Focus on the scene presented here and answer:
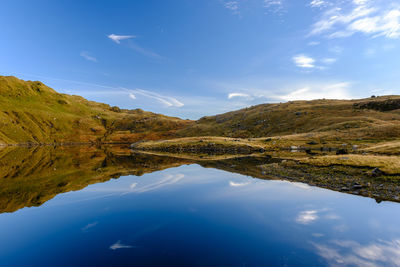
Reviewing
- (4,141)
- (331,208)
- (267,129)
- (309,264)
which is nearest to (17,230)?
(309,264)

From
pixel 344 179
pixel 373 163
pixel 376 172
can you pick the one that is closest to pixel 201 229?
pixel 344 179

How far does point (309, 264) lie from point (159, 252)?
32.7 feet

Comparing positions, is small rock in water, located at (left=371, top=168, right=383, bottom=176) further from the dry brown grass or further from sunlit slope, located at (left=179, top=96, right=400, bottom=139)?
sunlit slope, located at (left=179, top=96, right=400, bottom=139)

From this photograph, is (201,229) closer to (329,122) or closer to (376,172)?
(376,172)

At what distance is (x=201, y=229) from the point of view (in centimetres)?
1830

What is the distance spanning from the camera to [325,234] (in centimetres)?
1730

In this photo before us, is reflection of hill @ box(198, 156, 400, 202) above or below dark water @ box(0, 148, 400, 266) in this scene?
below

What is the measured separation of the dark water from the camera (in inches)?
555

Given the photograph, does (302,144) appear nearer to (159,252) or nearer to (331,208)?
(331,208)

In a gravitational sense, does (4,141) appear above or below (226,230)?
above

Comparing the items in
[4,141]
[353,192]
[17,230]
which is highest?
[4,141]

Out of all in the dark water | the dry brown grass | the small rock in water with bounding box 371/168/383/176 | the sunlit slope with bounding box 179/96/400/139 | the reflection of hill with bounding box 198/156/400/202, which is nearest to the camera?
the dark water

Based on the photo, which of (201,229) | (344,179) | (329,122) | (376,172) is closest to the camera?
(201,229)

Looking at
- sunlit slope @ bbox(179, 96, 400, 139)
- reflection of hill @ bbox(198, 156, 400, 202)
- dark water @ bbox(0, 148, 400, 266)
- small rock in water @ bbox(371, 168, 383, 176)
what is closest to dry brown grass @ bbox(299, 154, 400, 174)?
small rock in water @ bbox(371, 168, 383, 176)
